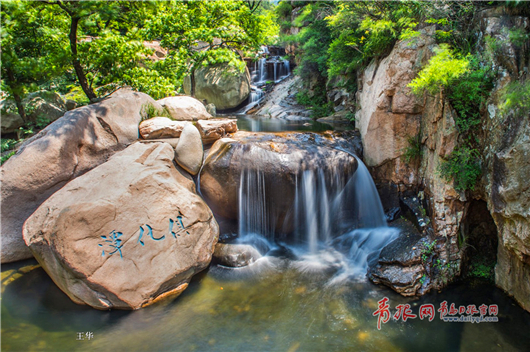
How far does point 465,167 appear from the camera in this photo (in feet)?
15.5

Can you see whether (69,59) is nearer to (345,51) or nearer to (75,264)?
(75,264)

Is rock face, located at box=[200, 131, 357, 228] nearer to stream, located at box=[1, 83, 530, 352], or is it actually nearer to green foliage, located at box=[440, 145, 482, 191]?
stream, located at box=[1, 83, 530, 352]

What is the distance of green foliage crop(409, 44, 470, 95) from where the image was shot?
455 cm

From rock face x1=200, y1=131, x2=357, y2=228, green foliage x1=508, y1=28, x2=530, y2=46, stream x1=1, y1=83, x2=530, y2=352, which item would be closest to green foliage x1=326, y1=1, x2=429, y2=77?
green foliage x1=508, y1=28, x2=530, y2=46

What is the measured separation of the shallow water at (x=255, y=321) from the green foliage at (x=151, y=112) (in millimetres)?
3582

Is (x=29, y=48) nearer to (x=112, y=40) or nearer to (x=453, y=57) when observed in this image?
(x=112, y=40)

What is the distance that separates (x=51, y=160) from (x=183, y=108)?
303 centimetres

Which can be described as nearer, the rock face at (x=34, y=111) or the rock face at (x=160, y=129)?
the rock face at (x=160, y=129)

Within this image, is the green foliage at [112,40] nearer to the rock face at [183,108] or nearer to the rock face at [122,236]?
the rock face at [183,108]

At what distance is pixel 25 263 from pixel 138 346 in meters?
3.23

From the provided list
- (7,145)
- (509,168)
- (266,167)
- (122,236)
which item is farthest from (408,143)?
(7,145)

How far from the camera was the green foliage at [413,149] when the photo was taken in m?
5.95

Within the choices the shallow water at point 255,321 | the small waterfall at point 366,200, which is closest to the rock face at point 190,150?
the shallow water at point 255,321

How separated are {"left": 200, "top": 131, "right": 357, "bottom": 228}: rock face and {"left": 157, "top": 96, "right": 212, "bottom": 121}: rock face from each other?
1.31 m
